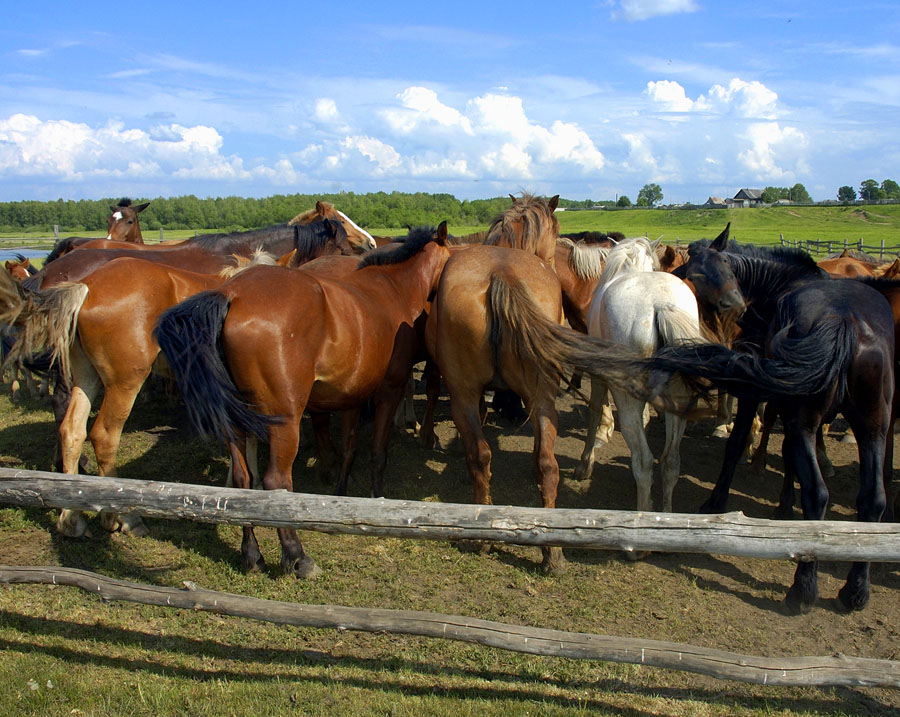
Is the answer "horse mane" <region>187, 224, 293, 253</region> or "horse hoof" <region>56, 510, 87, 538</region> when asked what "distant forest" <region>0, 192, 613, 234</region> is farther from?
"horse hoof" <region>56, 510, 87, 538</region>

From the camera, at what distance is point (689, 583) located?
4.28m

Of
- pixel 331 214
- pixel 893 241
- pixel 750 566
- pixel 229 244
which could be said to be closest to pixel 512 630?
pixel 750 566

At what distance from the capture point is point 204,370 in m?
3.83

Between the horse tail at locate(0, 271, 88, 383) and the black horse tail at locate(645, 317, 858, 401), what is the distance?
399 cm

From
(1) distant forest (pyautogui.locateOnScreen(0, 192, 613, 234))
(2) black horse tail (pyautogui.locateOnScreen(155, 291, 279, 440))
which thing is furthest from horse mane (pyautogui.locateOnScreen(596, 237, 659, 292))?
(1) distant forest (pyautogui.locateOnScreen(0, 192, 613, 234))

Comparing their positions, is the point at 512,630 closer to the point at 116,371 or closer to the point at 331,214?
the point at 116,371

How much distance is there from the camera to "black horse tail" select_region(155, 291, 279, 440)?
3822 millimetres

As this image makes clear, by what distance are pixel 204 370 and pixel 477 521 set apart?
1935 millimetres

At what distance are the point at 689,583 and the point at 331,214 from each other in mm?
8286

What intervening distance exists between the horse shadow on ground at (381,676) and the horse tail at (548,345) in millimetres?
1704

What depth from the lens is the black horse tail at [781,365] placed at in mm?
3725

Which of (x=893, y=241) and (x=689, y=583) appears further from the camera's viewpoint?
(x=893, y=241)

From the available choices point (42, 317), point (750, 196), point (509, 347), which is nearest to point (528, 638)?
point (509, 347)

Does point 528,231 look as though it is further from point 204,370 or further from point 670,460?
point 204,370
